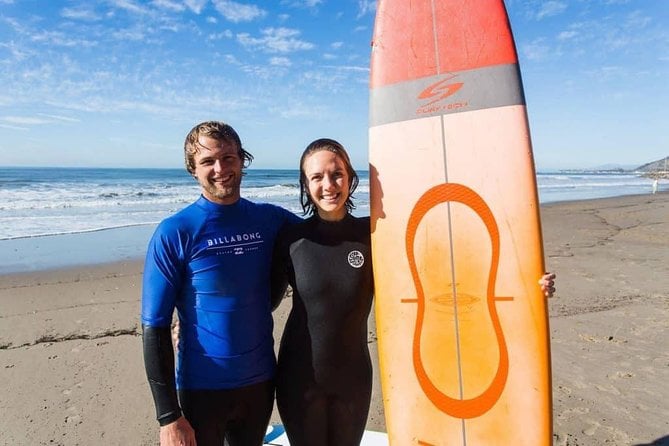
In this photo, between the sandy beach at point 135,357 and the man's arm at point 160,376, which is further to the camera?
the sandy beach at point 135,357

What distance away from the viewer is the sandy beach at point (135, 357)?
9.23ft

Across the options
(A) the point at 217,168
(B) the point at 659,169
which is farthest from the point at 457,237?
(B) the point at 659,169

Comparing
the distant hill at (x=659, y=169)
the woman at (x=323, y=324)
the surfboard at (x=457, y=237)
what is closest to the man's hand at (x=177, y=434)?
the woman at (x=323, y=324)

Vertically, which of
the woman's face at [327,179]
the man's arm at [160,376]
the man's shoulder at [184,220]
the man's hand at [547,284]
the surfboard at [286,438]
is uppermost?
the woman's face at [327,179]

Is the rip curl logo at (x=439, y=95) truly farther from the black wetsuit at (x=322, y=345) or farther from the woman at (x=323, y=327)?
the black wetsuit at (x=322, y=345)

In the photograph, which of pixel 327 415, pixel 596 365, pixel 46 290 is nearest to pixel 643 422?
pixel 596 365

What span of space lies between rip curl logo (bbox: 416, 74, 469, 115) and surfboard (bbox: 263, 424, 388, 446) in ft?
5.97

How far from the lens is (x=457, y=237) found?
85.4 inches

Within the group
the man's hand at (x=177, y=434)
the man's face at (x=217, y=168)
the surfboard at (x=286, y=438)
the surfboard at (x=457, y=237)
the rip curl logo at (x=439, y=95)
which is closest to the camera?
the man's hand at (x=177, y=434)

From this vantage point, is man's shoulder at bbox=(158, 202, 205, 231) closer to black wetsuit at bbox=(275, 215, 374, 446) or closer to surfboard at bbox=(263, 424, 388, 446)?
black wetsuit at bbox=(275, 215, 374, 446)

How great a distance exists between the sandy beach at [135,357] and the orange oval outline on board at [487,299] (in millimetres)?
899

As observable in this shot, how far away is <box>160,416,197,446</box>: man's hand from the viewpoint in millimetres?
1500

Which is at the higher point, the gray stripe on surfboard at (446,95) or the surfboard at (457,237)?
the gray stripe on surfboard at (446,95)

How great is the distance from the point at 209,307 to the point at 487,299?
50.3 inches
